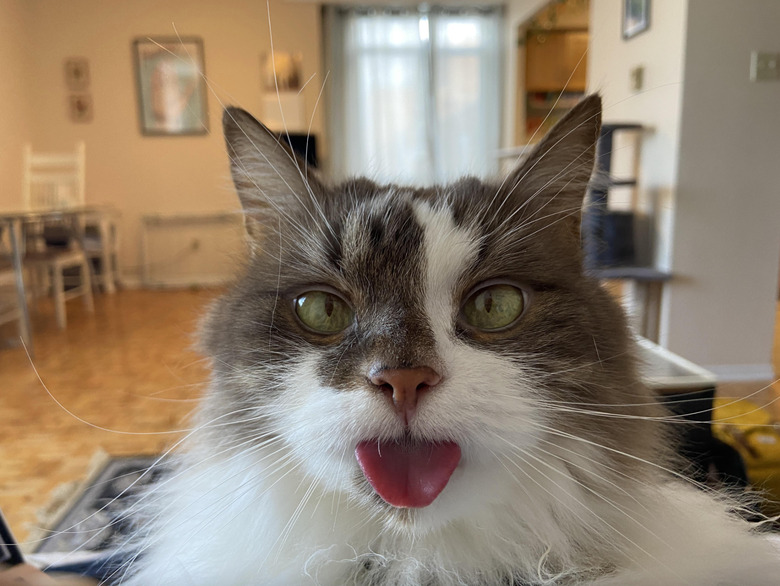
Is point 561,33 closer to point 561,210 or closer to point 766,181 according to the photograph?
point 766,181

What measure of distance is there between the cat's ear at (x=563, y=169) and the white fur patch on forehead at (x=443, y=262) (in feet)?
0.41

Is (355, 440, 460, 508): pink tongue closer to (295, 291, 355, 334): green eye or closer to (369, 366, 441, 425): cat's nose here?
(369, 366, 441, 425): cat's nose

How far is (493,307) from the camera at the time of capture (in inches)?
27.6

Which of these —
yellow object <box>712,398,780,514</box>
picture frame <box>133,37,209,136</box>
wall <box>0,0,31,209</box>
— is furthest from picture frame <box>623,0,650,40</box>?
picture frame <box>133,37,209,136</box>

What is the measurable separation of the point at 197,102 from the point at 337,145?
1.62 meters

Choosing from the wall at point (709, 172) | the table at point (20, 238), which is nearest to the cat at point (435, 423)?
the wall at point (709, 172)

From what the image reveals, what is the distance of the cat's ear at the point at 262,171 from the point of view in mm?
807

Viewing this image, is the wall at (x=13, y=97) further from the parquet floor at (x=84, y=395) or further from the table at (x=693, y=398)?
the table at (x=693, y=398)

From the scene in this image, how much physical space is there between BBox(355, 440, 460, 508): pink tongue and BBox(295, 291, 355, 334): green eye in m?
0.17

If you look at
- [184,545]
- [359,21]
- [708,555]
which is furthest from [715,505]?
[359,21]

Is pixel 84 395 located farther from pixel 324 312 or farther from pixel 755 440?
pixel 755 440

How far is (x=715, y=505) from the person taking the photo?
0.80m

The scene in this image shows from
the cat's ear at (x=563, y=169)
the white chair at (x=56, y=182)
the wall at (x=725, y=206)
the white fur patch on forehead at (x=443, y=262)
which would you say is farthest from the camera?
the white chair at (x=56, y=182)

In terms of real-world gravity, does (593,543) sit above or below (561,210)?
below
